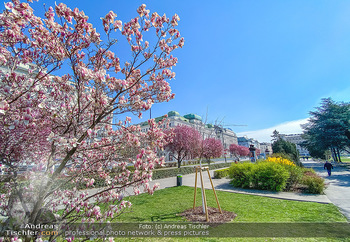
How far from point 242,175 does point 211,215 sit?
6.14 metres

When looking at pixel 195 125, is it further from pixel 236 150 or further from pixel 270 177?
pixel 270 177

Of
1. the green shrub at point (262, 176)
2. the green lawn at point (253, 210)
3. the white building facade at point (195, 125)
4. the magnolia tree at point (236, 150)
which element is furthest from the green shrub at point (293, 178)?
the magnolia tree at point (236, 150)

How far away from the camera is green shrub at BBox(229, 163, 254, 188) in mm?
10395

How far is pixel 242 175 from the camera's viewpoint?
10.9 m

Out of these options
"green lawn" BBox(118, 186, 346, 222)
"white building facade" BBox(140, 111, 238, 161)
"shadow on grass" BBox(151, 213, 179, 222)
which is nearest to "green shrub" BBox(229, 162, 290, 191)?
"green lawn" BBox(118, 186, 346, 222)

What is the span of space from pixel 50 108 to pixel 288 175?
11837mm

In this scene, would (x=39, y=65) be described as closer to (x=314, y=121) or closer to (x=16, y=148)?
(x=16, y=148)

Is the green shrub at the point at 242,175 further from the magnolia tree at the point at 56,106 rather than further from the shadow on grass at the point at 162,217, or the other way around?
the magnolia tree at the point at 56,106

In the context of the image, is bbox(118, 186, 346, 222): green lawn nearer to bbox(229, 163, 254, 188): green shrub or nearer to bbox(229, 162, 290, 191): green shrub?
bbox(229, 162, 290, 191): green shrub

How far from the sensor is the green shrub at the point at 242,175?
10.4 meters

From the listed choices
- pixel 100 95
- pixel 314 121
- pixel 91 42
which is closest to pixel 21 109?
pixel 100 95

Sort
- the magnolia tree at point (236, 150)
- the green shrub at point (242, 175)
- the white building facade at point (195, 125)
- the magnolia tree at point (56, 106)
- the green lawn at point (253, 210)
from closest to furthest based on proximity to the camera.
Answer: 1. the magnolia tree at point (56, 106)
2. the green lawn at point (253, 210)
3. the green shrub at point (242, 175)
4. the white building facade at point (195, 125)
5. the magnolia tree at point (236, 150)

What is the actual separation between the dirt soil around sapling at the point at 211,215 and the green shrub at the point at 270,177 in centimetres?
527

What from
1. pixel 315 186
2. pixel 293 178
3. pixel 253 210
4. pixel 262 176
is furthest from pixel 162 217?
pixel 293 178
